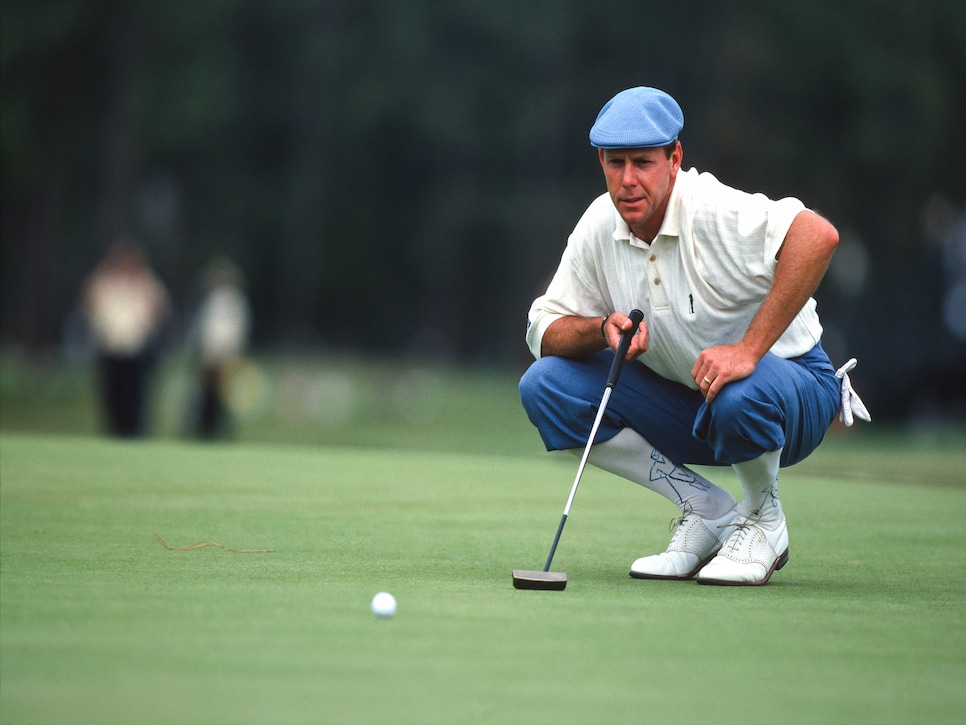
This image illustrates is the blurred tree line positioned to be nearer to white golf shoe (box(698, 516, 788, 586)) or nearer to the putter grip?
white golf shoe (box(698, 516, 788, 586))

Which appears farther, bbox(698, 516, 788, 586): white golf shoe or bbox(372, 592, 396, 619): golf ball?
bbox(698, 516, 788, 586): white golf shoe

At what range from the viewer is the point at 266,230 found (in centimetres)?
4809

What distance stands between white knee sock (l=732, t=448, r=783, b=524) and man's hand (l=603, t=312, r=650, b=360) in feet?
1.60

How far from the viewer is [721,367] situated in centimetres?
488

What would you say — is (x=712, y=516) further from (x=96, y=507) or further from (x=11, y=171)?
(x=11, y=171)

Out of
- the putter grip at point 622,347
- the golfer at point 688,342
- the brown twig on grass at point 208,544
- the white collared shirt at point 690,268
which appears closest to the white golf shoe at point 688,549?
the golfer at point 688,342

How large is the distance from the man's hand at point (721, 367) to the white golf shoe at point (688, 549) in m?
0.59

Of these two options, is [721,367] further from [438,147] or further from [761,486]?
[438,147]

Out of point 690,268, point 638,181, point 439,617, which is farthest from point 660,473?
point 439,617

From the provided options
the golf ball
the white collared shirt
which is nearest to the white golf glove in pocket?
the white collared shirt

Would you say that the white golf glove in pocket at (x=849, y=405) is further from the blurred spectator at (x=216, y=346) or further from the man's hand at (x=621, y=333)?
the blurred spectator at (x=216, y=346)

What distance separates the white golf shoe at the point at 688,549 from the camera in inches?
202

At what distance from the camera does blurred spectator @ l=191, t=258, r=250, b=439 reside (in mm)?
16438

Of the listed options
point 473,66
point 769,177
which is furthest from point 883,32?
point 473,66
